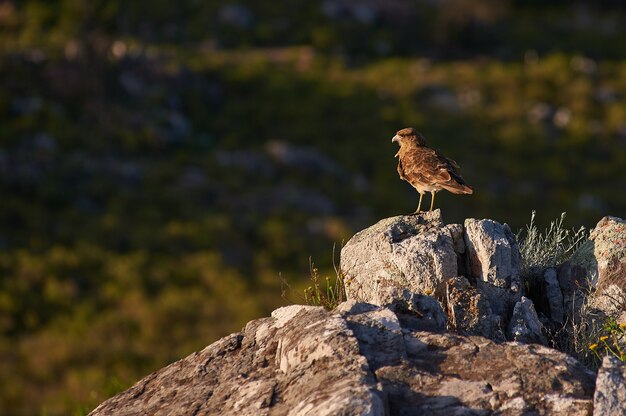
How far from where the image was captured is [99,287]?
27891mm

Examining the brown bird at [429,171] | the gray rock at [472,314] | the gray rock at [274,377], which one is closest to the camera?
the gray rock at [274,377]

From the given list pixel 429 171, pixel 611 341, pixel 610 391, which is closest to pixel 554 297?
pixel 611 341

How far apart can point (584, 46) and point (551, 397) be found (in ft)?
167

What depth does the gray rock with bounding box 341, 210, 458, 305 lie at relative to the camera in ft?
23.4

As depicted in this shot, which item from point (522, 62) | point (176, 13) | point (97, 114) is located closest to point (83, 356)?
point (97, 114)

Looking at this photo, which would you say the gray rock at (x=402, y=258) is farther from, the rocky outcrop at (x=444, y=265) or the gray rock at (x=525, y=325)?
the gray rock at (x=525, y=325)

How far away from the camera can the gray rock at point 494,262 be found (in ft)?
23.6

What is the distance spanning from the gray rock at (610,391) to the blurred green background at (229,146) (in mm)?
15289

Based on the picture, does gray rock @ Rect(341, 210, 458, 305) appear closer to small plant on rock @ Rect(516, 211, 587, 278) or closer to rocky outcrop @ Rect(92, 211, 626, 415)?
rocky outcrop @ Rect(92, 211, 626, 415)

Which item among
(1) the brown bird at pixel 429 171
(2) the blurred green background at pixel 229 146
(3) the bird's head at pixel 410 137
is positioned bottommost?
(2) the blurred green background at pixel 229 146

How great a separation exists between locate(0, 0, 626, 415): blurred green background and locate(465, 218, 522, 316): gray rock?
13.5m

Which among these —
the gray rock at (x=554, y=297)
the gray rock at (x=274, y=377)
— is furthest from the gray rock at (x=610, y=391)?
the gray rock at (x=554, y=297)

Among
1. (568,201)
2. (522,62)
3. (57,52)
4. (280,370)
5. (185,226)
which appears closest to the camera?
(280,370)

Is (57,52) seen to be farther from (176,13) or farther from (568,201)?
(568,201)
